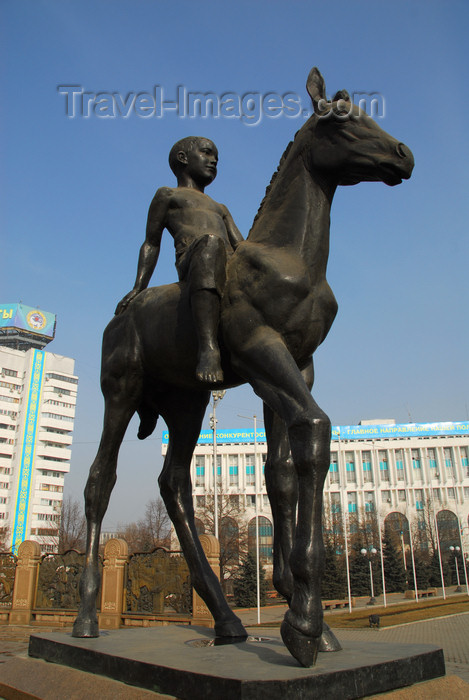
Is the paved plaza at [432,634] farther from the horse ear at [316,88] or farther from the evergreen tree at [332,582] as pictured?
the evergreen tree at [332,582]

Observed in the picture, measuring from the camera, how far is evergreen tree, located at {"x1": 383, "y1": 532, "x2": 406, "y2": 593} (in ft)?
153

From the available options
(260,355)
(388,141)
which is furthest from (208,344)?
(388,141)

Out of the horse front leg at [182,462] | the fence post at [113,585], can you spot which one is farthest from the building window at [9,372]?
the horse front leg at [182,462]

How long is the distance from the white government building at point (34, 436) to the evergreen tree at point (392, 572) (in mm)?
38692

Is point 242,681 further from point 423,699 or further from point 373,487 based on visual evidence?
point 373,487

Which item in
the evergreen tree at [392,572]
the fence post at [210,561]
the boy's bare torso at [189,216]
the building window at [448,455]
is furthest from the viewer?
the building window at [448,455]

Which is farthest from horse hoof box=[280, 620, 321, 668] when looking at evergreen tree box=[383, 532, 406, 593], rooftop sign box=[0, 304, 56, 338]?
rooftop sign box=[0, 304, 56, 338]

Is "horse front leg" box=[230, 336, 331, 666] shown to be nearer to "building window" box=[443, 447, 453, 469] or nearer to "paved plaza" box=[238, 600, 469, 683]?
"paved plaza" box=[238, 600, 469, 683]

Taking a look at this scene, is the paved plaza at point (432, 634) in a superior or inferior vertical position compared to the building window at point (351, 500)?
inferior

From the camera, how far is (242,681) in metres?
2.18

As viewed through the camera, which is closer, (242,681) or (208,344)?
(242,681)

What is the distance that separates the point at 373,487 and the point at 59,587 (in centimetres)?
6171

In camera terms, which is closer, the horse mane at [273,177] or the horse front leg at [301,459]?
the horse front leg at [301,459]

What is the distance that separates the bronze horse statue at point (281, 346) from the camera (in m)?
2.91
